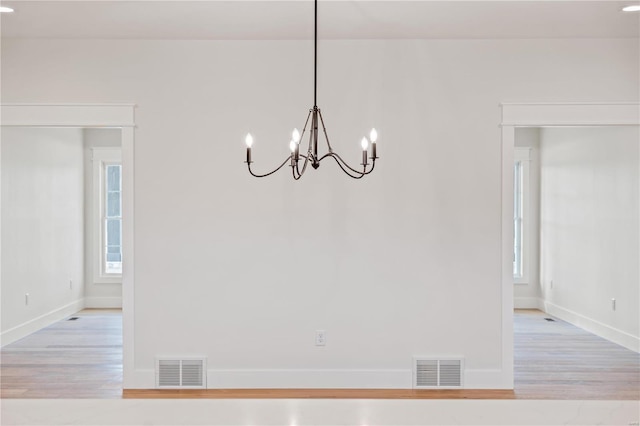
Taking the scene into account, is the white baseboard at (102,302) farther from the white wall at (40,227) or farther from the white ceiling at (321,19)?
the white ceiling at (321,19)

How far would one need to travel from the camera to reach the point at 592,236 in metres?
5.42

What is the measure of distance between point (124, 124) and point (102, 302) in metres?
3.84

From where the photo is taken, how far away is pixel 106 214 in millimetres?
6699

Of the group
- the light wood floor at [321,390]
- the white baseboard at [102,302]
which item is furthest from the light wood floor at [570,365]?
the white baseboard at [102,302]

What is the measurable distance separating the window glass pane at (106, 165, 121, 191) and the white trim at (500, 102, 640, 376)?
5.25 meters

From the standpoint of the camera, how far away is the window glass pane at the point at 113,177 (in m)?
6.71

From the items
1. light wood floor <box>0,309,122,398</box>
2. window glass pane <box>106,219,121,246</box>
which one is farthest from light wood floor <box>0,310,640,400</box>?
window glass pane <box>106,219,121,246</box>

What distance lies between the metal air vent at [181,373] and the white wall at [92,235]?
3.31 metres

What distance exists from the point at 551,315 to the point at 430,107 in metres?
3.96

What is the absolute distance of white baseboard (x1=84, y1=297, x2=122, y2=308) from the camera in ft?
21.5

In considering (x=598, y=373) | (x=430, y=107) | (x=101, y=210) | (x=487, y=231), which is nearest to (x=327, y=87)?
(x=430, y=107)

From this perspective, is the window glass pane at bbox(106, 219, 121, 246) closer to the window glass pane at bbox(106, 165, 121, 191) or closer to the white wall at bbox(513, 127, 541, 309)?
the window glass pane at bbox(106, 165, 121, 191)

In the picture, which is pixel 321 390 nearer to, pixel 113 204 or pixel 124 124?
pixel 124 124

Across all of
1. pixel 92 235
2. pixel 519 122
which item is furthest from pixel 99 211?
pixel 519 122
